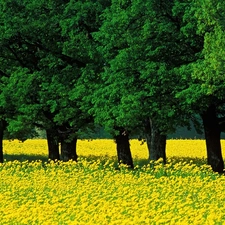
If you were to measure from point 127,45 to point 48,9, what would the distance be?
5791 mm

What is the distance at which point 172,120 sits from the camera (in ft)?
85.0

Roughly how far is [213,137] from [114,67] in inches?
183

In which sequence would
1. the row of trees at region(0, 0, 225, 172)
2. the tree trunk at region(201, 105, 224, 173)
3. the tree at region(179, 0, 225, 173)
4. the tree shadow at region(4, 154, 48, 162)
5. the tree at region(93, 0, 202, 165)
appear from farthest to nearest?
the tree shadow at region(4, 154, 48, 162) < the tree trunk at region(201, 105, 224, 173) < the tree at region(93, 0, 202, 165) < the row of trees at region(0, 0, 225, 172) < the tree at region(179, 0, 225, 173)

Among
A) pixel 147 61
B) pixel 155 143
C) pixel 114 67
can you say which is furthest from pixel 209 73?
pixel 155 143

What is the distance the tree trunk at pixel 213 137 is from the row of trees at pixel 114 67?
0.04 meters

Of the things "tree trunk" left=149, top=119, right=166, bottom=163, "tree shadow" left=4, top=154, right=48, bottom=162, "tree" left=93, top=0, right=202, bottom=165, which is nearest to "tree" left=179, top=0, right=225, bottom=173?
"tree" left=93, top=0, right=202, bottom=165

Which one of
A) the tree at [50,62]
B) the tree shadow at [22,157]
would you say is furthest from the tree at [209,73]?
the tree shadow at [22,157]

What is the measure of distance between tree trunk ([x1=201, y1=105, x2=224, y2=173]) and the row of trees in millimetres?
36

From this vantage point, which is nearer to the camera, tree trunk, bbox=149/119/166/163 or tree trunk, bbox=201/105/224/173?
tree trunk, bbox=201/105/224/173

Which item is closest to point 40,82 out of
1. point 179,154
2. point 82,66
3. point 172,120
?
point 82,66

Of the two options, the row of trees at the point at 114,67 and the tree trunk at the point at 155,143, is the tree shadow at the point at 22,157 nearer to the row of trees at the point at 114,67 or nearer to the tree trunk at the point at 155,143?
the row of trees at the point at 114,67

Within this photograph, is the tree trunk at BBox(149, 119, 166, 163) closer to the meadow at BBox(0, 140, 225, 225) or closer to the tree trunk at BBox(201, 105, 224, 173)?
the tree trunk at BBox(201, 105, 224, 173)

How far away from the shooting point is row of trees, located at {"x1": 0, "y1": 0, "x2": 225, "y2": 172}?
24.4 metres

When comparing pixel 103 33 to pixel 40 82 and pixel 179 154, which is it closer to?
pixel 40 82
